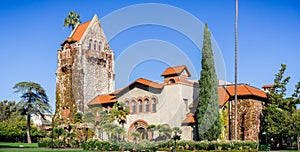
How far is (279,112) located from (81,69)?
24410 mm

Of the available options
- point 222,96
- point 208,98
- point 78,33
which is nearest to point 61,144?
point 208,98

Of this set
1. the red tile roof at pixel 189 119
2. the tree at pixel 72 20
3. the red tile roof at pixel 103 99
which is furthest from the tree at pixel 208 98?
the tree at pixel 72 20

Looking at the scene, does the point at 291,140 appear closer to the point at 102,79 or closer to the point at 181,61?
the point at 102,79

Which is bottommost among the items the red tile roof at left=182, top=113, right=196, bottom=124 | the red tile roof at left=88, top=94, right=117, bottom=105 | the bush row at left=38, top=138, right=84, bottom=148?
the bush row at left=38, top=138, right=84, bottom=148

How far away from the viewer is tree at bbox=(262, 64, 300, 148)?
33.2m

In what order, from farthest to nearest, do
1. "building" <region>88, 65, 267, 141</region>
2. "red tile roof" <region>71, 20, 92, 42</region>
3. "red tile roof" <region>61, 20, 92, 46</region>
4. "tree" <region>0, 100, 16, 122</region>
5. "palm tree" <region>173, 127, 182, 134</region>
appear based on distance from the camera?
"tree" <region>0, 100, 16, 122</region>, "red tile roof" <region>71, 20, 92, 42</region>, "red tile roof" <region>61, 20, 92, 46</region>, "building" <region>88, 65, 267, 141</region>, "palm tree" <region>173, 127, 182, 134</region>

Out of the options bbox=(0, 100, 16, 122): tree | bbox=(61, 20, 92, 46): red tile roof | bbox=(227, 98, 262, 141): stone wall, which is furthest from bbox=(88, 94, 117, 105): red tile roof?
bbox=(0, 100, 16, 122): tree

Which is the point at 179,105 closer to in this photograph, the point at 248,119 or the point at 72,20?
the point at 248,119

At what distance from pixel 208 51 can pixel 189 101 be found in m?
5.02

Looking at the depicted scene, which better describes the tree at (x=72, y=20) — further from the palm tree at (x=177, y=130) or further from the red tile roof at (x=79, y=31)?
the palm tree at (x=177, y=130)

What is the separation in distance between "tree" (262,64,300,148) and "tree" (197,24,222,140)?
19.4 ft

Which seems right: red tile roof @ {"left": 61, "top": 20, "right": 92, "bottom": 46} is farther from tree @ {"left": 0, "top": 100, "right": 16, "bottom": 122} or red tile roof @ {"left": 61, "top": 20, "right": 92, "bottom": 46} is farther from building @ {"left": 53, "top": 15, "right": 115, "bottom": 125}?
tree @ {"left": 0, "top": 100, "right": 16, "bottom": 122}

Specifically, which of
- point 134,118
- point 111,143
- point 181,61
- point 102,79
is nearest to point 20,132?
point 102,79

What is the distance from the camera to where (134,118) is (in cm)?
3588
